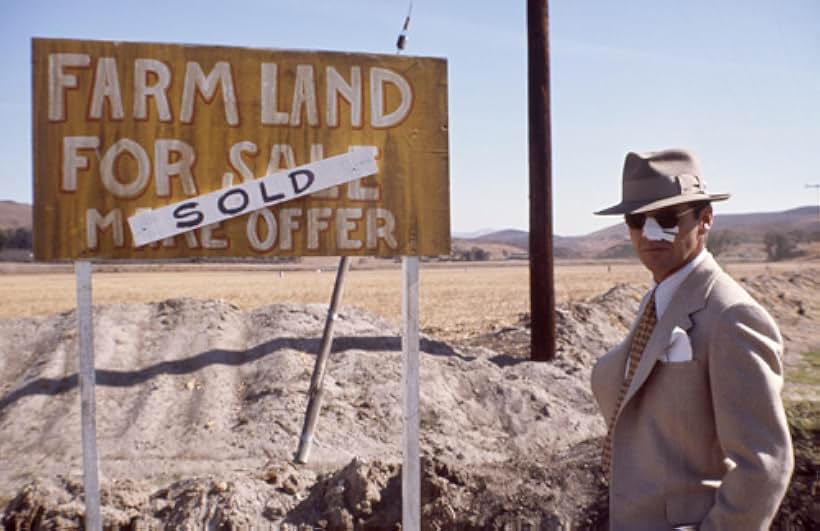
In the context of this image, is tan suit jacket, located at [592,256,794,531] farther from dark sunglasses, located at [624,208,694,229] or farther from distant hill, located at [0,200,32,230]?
distant hill, located at [0,200,32,230]

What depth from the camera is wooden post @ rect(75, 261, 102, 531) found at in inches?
155

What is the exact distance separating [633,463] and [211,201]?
248 cm

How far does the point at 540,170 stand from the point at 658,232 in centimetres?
870

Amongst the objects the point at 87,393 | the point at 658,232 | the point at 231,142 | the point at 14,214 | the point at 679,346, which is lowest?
the point at 87,393

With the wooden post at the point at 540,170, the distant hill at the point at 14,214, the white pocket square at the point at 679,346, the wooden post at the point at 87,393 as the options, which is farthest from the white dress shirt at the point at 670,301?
the distant hill at the point at 14,214

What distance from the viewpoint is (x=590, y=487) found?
17.7ft

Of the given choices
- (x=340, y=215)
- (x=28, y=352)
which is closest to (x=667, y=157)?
(x=340, y=215)

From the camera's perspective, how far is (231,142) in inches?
163

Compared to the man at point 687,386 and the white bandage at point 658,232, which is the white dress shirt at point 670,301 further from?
the white bandage at point 658,232

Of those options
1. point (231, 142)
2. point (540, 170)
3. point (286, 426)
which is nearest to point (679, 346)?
point (231, 142)

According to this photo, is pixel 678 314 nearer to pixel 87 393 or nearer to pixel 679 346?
pixel 679 346

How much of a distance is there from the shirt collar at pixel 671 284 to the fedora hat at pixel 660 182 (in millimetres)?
187

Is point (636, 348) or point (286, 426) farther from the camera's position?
point (286, 426)

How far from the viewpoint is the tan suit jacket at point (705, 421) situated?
217 centimetres
